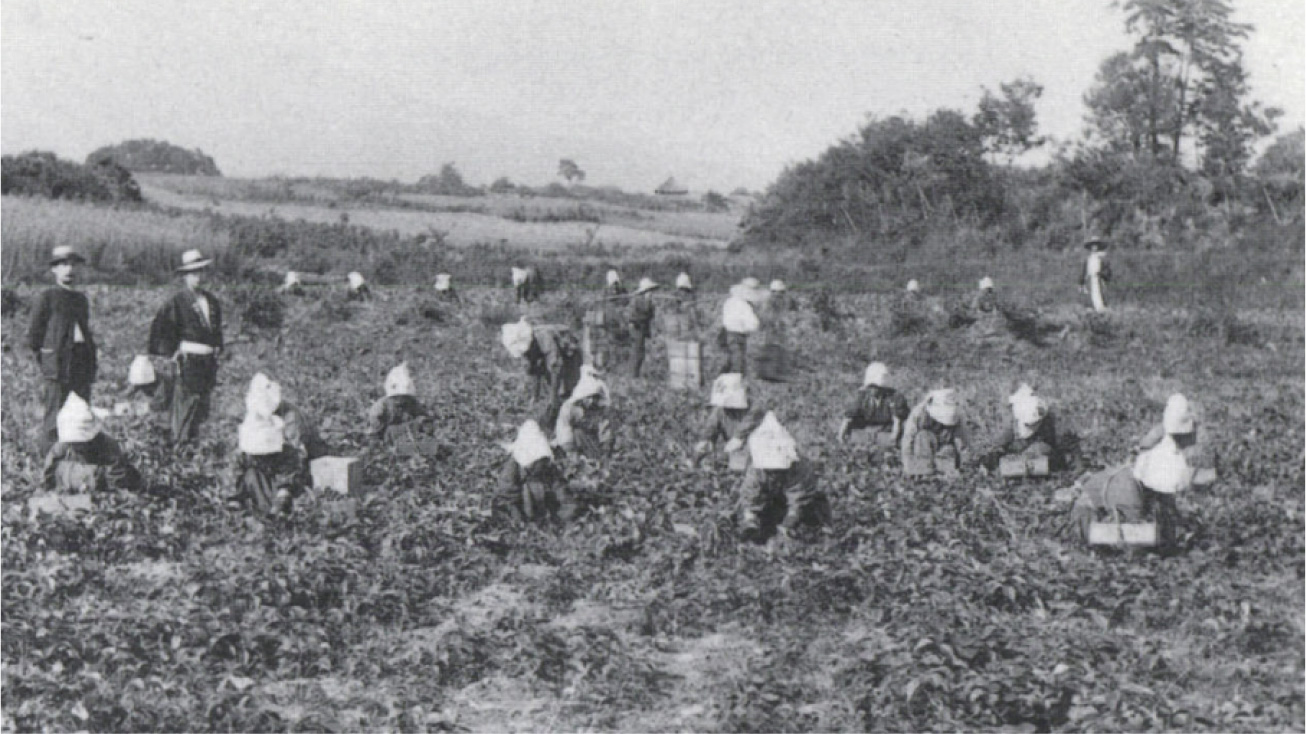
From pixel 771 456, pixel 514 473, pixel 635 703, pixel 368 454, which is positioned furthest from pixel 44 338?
pixel 635 703

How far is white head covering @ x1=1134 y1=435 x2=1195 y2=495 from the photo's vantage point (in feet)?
24.7

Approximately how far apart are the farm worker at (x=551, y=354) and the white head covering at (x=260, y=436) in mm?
3273

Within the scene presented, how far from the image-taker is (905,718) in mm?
5383

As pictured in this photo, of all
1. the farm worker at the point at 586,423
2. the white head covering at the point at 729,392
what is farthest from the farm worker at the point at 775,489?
the farm worker at the point at 586,423

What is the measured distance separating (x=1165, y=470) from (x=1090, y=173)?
25.4 meters

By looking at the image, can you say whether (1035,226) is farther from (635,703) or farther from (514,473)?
(635,703)

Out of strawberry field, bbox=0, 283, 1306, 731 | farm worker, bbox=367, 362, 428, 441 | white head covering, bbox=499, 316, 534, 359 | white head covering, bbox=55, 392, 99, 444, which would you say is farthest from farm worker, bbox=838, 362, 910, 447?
white head covering, bbox=55, 392, 99, 444

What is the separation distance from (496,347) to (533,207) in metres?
23.7

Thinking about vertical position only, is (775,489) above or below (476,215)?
below

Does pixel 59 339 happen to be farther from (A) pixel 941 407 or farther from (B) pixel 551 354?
(A) pixel 941 407

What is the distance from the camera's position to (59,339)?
10055 mm

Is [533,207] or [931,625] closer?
[931,625]

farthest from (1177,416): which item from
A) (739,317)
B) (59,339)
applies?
(59,339)

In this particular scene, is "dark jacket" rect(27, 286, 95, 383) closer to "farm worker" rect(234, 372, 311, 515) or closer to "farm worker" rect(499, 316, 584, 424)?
"farm worker" rect(234, 372, 311, 515)
